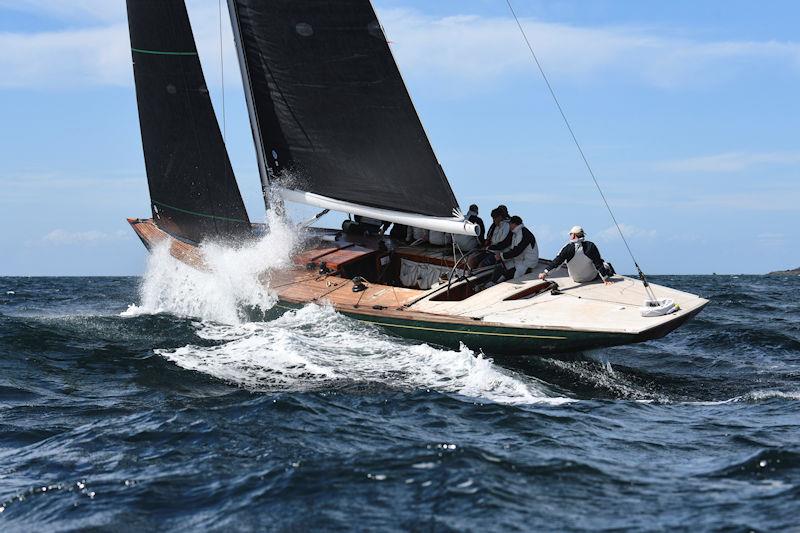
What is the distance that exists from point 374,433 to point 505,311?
478 centimetres

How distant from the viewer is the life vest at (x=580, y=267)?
13.3 meters

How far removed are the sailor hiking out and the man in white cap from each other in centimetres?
66

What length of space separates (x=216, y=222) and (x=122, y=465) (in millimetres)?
10284

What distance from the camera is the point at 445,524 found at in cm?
578

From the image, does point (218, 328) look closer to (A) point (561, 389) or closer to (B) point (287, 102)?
(B) point (287, 102)

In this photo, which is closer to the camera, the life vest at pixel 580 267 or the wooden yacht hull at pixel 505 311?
the wooden yacht hull at pixel 505 311

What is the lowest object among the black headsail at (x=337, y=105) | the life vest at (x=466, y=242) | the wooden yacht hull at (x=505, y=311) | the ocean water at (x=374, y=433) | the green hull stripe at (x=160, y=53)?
the ocean water at (x=374, y=433)

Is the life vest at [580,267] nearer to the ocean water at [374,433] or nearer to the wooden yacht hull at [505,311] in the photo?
the wooden yacht hull at [505,311]

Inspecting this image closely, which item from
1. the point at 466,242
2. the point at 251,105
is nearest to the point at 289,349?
the point at 466,242

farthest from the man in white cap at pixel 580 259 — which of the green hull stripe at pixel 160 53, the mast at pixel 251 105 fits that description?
the green hull stripe at pixel 160 53

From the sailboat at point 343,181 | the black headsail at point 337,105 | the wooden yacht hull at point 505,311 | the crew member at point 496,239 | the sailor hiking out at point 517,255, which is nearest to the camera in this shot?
the wooden yacht hull at point 505,311

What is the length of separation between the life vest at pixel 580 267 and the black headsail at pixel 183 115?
653cm

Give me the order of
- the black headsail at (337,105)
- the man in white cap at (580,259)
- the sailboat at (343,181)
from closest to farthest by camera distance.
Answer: the sailboat at (343,181) → the man in white cap at (580,259) → the black headsail at (337,105)

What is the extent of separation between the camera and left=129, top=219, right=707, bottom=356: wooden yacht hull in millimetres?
11523
